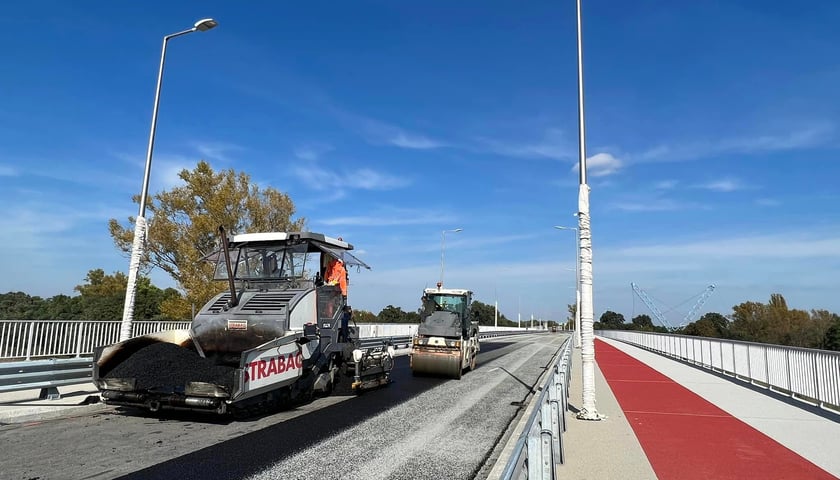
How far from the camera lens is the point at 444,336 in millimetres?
15625

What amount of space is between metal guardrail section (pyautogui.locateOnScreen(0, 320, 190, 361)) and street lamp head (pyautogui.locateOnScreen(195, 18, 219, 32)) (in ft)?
28.6

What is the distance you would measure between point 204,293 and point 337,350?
18.0 meters

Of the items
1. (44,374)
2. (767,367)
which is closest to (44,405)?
(44,374)

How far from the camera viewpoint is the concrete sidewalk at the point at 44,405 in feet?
27.7

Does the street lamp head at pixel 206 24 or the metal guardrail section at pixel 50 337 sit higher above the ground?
the street lamp head at pixel 206 24

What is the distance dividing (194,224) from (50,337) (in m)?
14.3

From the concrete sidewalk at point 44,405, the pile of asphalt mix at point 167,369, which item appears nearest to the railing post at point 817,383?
the pile of asphalt mix at point 167,369

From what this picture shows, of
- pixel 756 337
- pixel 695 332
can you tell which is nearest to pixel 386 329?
pixel 756 337

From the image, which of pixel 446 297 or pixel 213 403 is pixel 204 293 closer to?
pixel 446 297

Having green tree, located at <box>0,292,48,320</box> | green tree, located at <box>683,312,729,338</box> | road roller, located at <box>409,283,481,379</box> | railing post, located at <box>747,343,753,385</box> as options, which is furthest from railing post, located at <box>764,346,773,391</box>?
green tree, located at <box>683,312,729,338</box>

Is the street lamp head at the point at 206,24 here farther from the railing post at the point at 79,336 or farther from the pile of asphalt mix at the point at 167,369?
the railing post at the point at 79,336

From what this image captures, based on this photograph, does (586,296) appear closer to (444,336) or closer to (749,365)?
(444,336)

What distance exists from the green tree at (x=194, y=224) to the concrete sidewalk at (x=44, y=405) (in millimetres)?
16462

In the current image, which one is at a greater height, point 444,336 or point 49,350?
point 444,336
